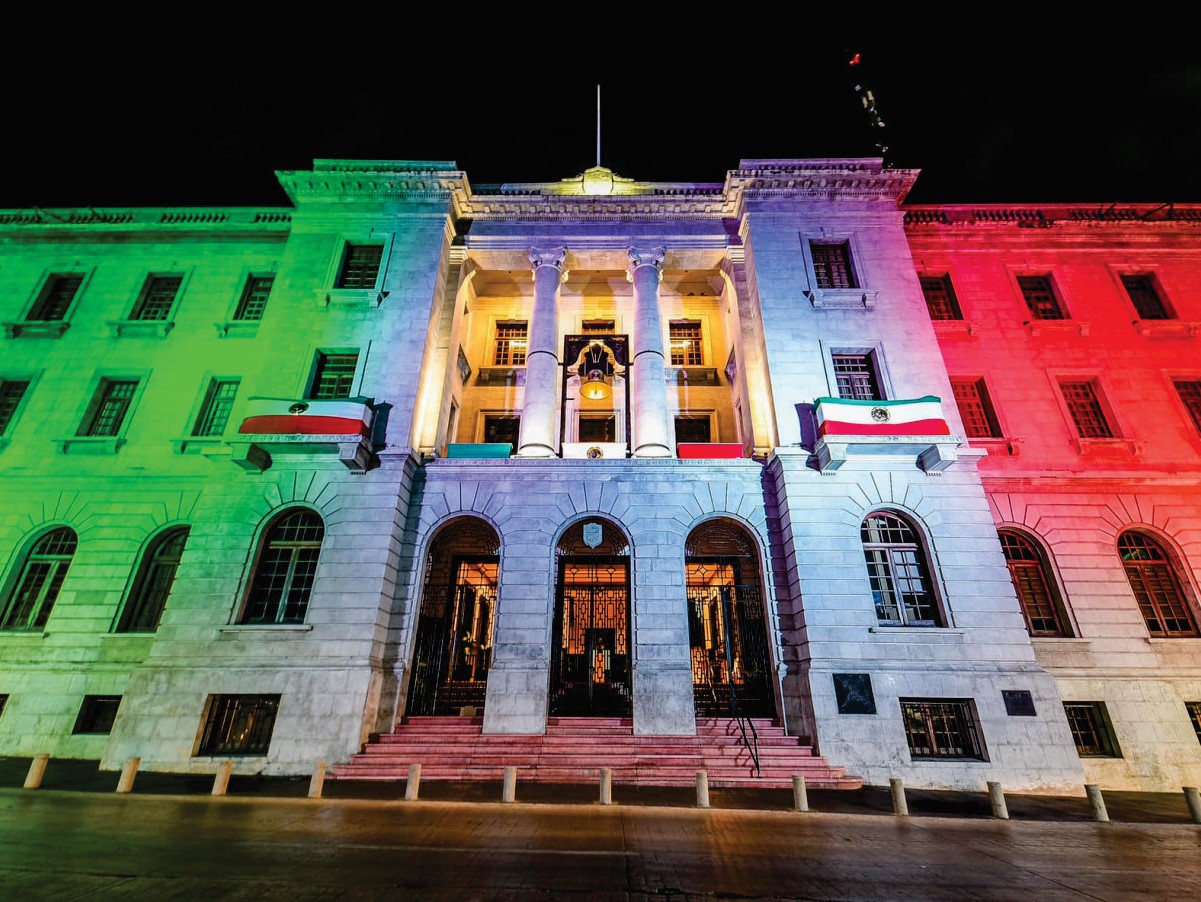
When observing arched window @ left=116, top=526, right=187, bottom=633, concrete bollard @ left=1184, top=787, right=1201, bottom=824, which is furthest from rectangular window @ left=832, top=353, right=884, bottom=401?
arched window @ left=116, top=526, right=187, bottom=633

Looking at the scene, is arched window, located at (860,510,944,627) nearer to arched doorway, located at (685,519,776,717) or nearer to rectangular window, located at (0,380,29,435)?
arched doorway, located at (685,519,776,717)

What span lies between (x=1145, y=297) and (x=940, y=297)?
303 inches

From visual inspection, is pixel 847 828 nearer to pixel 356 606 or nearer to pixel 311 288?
pixel 356 606

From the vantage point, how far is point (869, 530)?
14633 mm

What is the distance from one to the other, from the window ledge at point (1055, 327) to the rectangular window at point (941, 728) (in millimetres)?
13797

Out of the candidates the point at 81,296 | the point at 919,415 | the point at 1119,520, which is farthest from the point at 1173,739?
the point at 81,296

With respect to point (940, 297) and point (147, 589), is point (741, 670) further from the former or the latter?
point (147, 589)

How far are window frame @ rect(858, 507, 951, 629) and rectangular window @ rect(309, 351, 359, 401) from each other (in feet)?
54.8

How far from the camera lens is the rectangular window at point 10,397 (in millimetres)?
17828

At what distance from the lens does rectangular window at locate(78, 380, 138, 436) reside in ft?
58.0

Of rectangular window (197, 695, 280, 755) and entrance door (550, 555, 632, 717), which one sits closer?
rectangular window (197, 695, 280, 755)

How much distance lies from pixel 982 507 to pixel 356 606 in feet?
57.7

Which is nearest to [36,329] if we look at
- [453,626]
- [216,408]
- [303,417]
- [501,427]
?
[216,408]

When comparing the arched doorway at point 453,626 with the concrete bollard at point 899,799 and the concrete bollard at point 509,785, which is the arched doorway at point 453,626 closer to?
the concrete bollard at point 509,785
